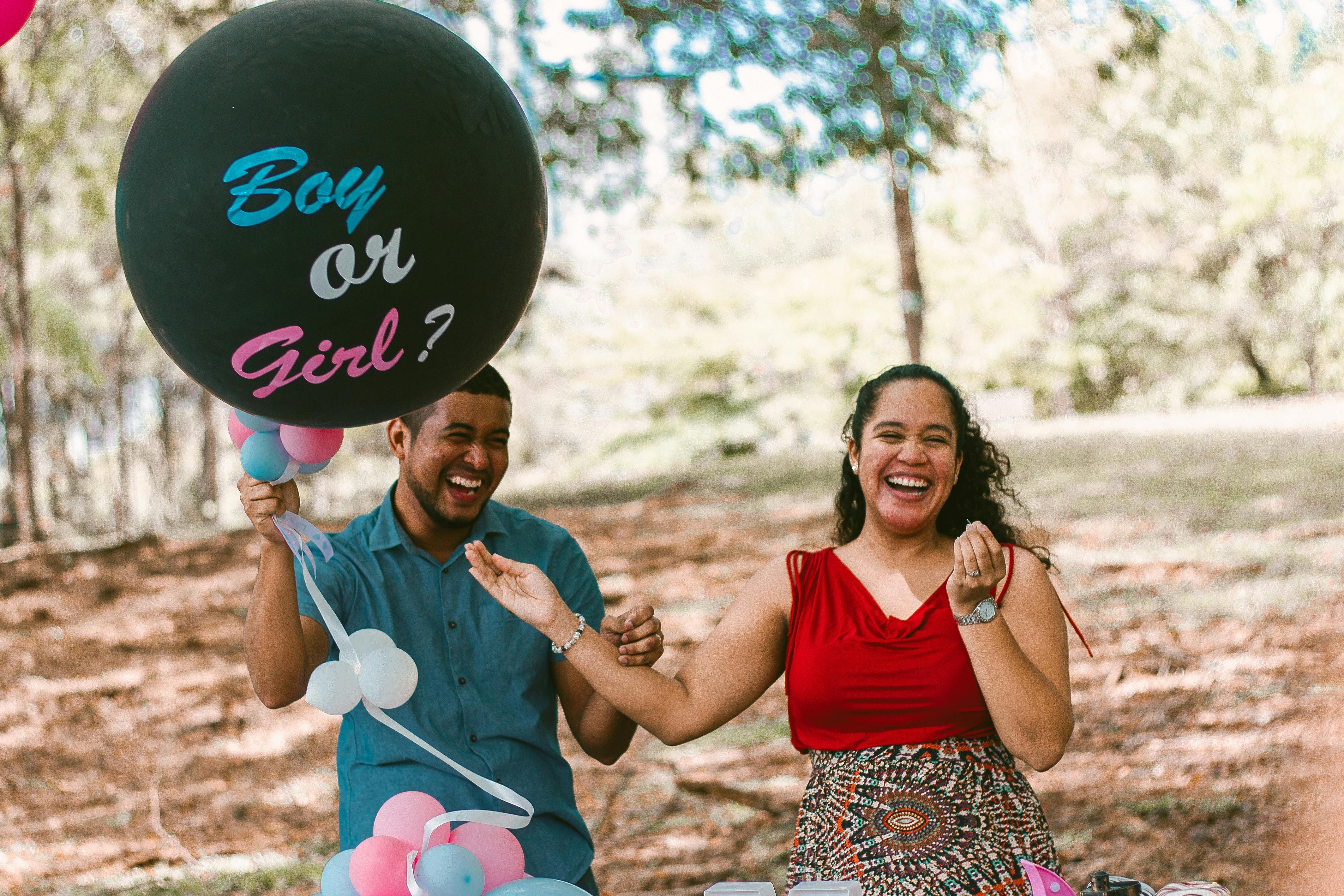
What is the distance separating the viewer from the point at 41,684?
6.80m

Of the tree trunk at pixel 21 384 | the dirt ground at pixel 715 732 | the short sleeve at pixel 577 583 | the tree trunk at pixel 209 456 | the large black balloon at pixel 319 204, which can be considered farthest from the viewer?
the tree trunk at pixel 209 456

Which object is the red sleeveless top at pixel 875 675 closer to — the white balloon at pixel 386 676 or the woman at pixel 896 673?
the woman at pixel 896 673

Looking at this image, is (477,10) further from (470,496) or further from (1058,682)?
(1058,682)

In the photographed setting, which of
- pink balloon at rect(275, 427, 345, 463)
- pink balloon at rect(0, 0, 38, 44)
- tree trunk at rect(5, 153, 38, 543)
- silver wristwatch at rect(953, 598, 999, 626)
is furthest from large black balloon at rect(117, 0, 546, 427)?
tree trunk at rect(5, 153, 38, 543)

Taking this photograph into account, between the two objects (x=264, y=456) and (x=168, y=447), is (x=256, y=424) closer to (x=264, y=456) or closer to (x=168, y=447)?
(x=264, y=456)

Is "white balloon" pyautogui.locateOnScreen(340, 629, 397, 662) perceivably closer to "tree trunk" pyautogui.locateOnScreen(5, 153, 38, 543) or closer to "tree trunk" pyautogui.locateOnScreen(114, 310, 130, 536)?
"tree trunk" pyautogui.locateOnScreen(5, 153, 38, 543)

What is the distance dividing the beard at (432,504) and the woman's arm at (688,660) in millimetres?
238

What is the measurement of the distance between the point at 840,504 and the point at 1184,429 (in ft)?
36.0

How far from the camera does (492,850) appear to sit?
1840 millimetres

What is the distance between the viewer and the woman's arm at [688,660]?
2105 millimetres

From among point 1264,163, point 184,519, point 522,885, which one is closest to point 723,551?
point 522,885

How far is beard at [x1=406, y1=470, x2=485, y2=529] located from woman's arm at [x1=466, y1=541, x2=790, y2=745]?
0.24 meters

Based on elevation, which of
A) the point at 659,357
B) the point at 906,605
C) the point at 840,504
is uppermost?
the point at 659,357

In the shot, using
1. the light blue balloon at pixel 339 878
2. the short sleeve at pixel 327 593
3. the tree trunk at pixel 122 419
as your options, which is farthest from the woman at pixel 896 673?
the tree trunk at pixel 122 419
